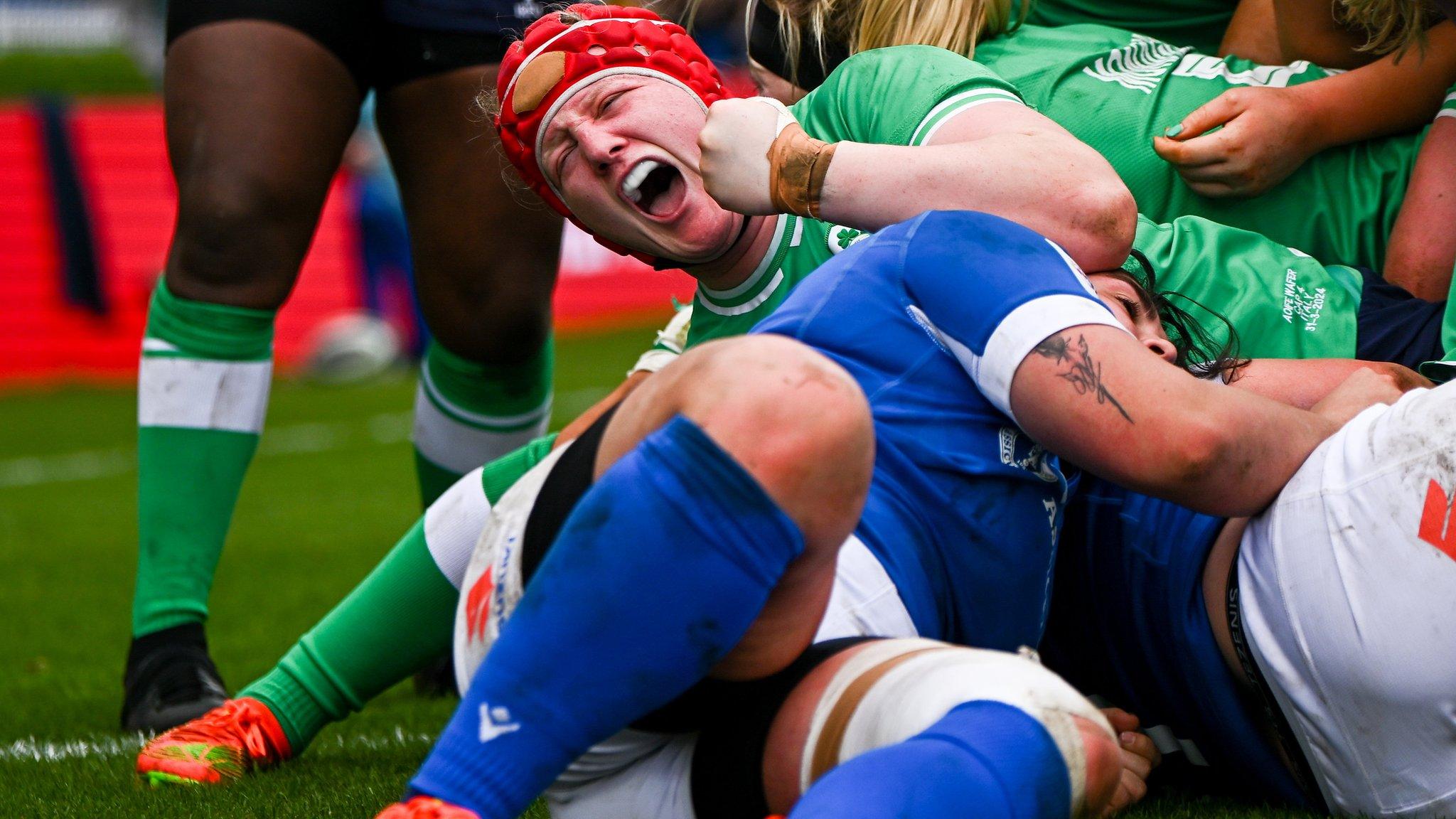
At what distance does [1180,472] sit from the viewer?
161 cm

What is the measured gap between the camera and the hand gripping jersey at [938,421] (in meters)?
1.72

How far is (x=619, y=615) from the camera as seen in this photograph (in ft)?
4.59

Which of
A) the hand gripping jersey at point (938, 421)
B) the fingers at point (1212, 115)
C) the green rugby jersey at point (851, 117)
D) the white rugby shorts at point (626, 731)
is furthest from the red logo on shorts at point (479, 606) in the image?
the fingers at point (1212, 115)

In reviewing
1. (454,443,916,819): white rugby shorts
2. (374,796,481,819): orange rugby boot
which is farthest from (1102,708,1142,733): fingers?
(374,796,481,819): orange rugby boot

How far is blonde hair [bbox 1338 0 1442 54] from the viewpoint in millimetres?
2406

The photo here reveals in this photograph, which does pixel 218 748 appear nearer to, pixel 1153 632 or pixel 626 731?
pixel 626 731

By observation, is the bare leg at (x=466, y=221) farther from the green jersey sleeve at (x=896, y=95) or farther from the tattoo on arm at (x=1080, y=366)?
the tattoo on arm at (x=1080, y=366)

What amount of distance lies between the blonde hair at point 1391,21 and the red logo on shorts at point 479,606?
1.62m

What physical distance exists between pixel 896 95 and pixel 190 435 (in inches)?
57.2

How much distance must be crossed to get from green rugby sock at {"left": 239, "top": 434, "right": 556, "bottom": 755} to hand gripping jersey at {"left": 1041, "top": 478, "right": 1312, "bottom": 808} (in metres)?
0.78

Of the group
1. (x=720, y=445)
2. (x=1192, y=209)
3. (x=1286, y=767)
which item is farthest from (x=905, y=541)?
(x=1192, y=209)

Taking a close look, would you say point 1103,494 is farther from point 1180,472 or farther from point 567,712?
point 567,712

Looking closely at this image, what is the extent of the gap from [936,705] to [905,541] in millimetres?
323

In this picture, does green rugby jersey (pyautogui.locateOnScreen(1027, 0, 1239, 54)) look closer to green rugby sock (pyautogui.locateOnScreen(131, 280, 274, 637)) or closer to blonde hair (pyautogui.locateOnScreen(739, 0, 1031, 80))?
blonde hair (pyautogui.locateOnScreen(739, 0, 1031, 80))
